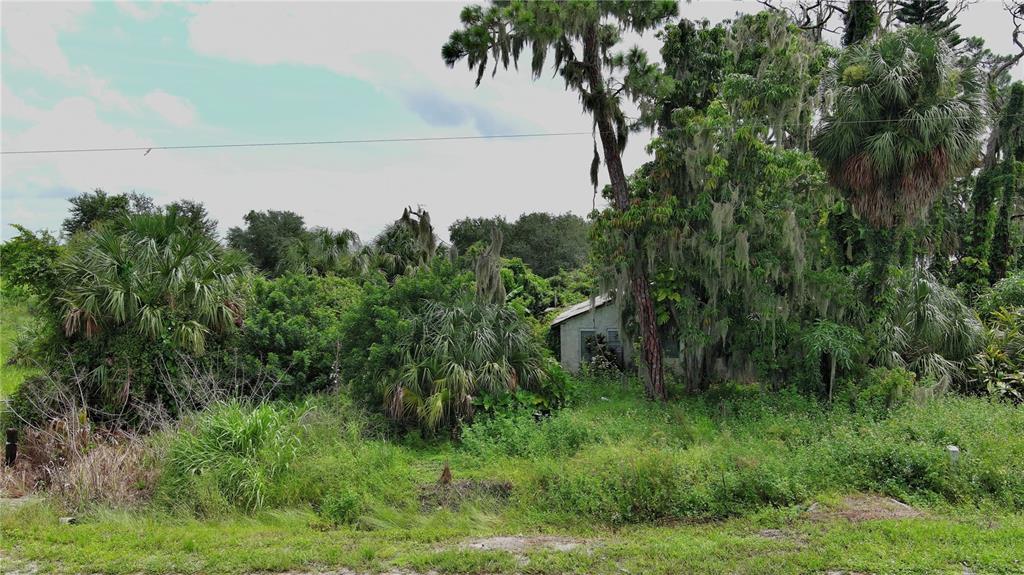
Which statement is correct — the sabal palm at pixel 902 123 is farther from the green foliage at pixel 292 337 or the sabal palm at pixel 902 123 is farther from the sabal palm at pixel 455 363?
the green foliage at pixel 292 337

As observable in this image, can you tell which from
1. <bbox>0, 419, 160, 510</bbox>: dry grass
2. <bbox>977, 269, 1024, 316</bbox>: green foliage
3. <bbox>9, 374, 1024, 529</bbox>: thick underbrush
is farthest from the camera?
<bbox>977, 269, 1024, 316</bbox>: green foliage

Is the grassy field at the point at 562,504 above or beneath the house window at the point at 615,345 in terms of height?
beneath

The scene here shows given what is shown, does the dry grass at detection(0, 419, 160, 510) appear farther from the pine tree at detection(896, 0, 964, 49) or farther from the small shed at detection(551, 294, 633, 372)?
the pine tree at detection(896, 0, 964, 49)

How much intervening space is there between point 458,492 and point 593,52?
897 centimetres

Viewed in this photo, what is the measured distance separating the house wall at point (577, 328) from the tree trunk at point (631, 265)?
4178mm

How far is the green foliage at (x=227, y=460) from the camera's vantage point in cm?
679

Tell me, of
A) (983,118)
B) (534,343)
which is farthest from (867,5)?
(534,343)

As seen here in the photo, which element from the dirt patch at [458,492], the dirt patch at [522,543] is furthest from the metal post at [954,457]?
the dirt patch at [458,492]

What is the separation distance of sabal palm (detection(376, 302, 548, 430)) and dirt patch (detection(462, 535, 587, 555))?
4289mm

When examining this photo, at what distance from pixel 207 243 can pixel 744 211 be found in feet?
32.4

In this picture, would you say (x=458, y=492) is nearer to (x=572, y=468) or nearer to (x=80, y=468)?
(x=572, y=468)

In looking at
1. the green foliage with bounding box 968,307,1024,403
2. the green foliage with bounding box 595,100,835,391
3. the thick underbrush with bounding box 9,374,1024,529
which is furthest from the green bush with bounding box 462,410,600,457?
the green foliage with bounding box 968,307,1024,403

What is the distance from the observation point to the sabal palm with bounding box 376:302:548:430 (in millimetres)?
10172

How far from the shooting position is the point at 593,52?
12.3 m
